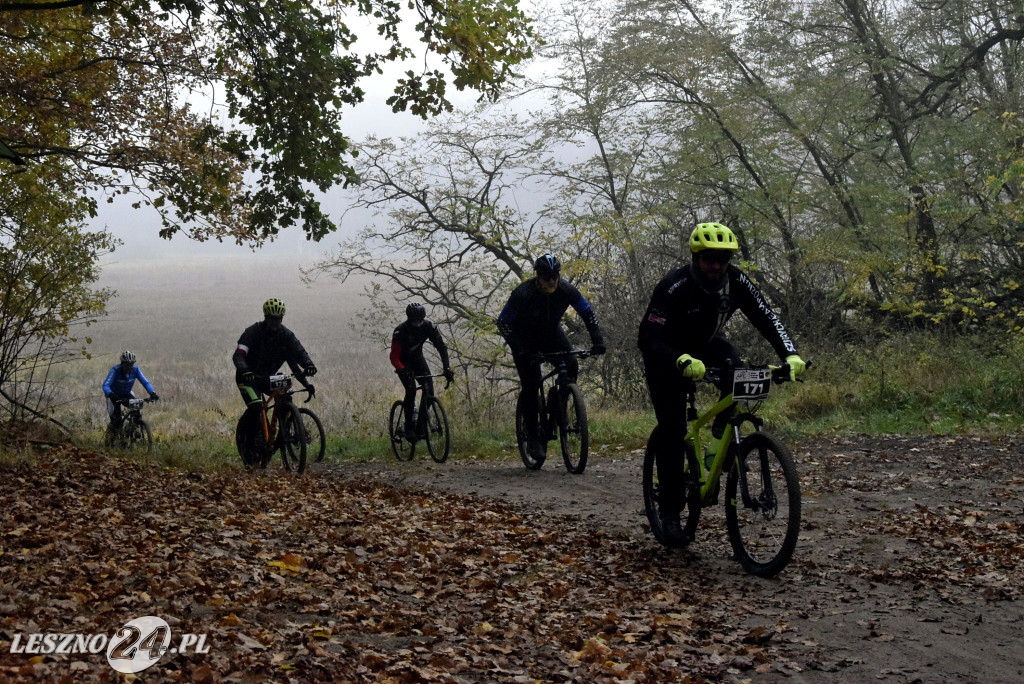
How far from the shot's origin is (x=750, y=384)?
5977mm

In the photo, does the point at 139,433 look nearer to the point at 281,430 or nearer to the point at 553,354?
the point at 281,430

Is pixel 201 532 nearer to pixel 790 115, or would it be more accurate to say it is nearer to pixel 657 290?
pixel 657 290

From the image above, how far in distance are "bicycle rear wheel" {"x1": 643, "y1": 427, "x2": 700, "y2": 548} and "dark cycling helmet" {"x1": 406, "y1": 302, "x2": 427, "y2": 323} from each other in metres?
6.96

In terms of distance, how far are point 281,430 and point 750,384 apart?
7.99m

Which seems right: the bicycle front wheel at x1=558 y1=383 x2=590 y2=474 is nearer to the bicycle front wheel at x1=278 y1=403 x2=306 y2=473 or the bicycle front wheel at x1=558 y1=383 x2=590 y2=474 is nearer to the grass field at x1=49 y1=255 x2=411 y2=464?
the bicycle front wheel at x1=278 y1=403 x2=306 y2=473

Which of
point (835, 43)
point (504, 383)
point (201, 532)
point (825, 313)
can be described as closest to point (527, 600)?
point (201, 532)

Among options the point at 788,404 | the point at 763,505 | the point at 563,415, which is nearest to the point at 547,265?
the point at 563,415

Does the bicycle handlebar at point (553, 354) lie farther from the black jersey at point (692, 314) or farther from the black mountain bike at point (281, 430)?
the black jersey at point (692, 314)

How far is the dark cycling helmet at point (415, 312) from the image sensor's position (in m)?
13.6

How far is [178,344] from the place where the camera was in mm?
63375

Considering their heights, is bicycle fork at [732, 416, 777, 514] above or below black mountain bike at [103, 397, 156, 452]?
above

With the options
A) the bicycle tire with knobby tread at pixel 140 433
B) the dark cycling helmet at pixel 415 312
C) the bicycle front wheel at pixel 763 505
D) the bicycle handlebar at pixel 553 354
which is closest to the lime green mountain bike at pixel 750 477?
the bicycle front wheel at pixel 763 505

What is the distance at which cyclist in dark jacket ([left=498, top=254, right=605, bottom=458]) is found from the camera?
34.8 ft

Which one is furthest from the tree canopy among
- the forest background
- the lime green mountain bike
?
the lime green mountain bike
